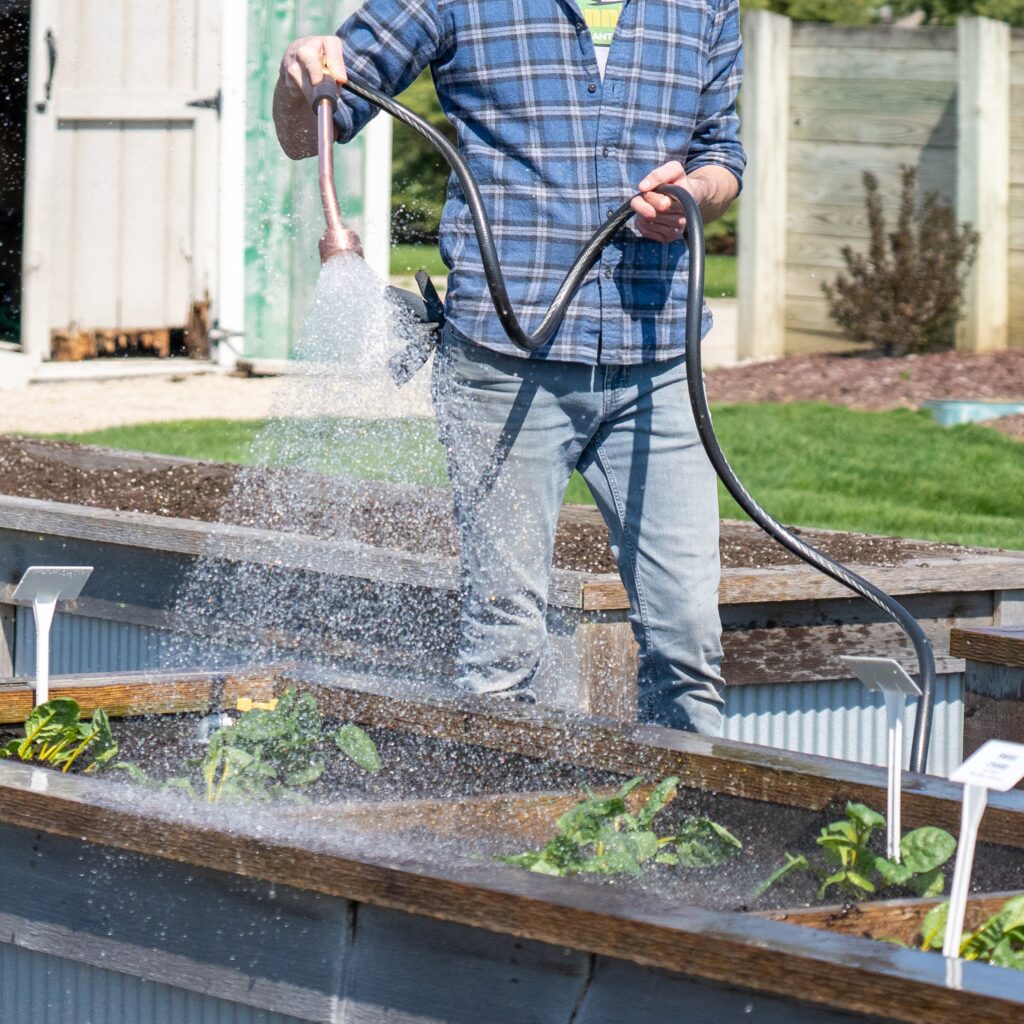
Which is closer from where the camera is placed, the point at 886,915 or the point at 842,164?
the point at 886,915

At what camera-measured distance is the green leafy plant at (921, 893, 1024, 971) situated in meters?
1.83

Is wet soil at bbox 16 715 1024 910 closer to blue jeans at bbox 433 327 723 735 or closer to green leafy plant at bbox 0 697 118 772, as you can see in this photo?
green leafy plant at bbox 0 697 118 772

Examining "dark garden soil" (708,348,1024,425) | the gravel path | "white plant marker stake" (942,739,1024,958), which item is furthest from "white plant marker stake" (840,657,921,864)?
"dark garden soil" (708,348,1024,425)

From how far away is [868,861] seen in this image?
211cm

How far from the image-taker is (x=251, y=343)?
891 centimetres

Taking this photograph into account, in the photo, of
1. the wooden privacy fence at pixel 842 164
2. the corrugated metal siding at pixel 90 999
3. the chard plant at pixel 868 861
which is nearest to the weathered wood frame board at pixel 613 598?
the chard plant at pixel 868 861

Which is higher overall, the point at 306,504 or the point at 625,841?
the point at 306,504

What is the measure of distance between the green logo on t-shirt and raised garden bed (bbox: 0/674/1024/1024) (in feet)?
3.28

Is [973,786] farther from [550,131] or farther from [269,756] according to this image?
[550,131]

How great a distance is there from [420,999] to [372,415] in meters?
1.88

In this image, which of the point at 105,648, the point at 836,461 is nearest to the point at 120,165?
the point at 836,461

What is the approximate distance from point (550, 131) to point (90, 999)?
1.38m

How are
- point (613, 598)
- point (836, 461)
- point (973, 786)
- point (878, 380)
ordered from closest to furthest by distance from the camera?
point (973, 786), point (613, 598), point (836, 461), point (878, 380)

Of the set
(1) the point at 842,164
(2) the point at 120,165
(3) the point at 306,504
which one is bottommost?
(3) the point at 306,504
